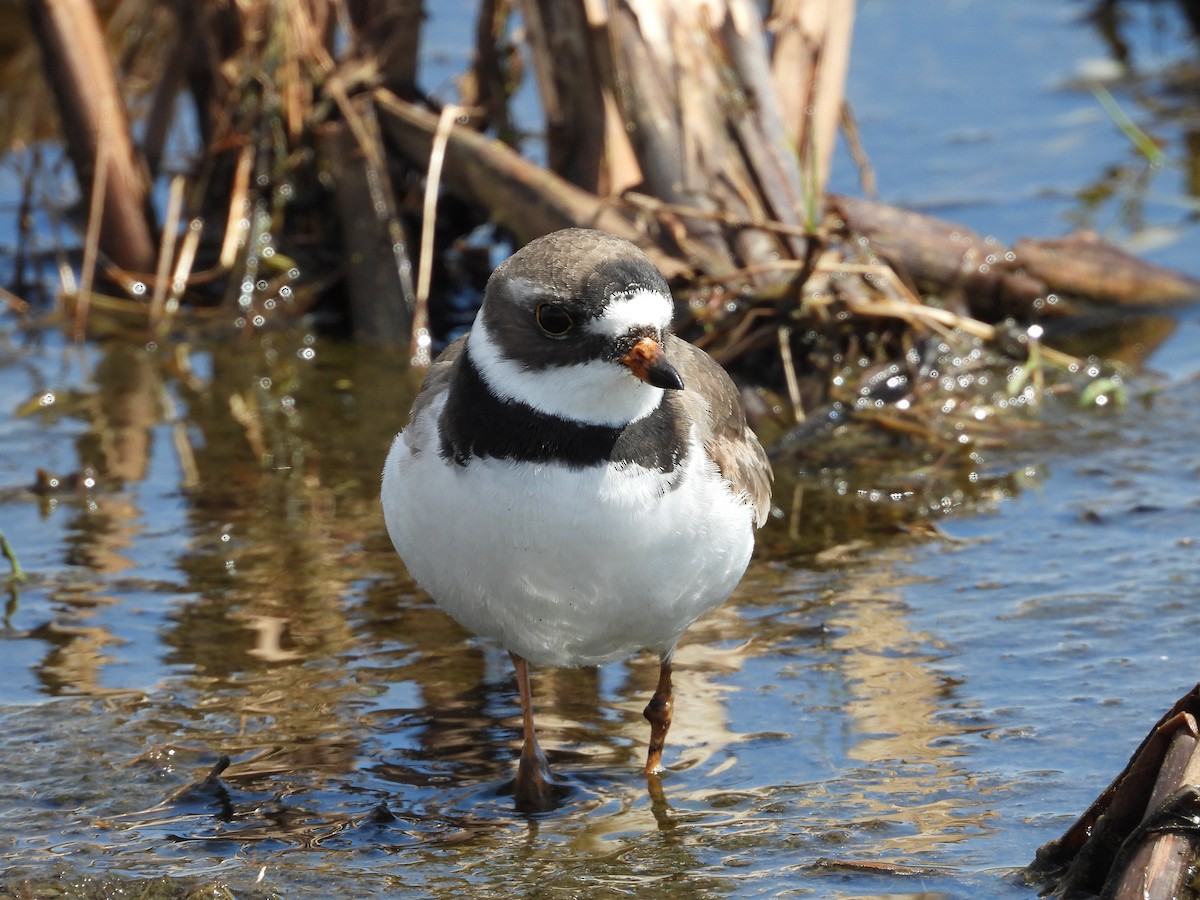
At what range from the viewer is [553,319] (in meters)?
Answer: 4.10

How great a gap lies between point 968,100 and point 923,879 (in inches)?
330

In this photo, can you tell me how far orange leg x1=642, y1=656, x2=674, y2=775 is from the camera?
4.80 meters

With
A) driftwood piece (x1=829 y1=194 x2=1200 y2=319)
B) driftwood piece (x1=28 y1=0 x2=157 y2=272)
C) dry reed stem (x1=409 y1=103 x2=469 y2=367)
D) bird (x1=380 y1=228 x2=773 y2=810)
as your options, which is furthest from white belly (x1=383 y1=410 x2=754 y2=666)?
driftwood piece (x1=28 y1=0 x2=157 y2=272)

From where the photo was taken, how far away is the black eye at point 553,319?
4.08 meters

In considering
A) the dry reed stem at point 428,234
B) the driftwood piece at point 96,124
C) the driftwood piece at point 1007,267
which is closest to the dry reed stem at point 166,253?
the driftwood piece at point 96,124

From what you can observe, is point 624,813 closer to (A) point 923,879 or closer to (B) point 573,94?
(A) point 923,879

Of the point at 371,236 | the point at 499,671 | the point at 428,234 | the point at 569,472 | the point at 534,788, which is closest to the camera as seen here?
the point at 569,472

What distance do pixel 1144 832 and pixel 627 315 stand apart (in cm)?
163

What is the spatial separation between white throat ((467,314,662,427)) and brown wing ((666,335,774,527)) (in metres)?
0.39

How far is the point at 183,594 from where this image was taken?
19.6 feet

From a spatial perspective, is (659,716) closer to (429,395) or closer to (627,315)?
(429,395)

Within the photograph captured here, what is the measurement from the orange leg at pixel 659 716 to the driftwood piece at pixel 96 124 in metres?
4.90

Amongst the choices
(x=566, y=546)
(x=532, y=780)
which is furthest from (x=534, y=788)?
(x=566, y=546)

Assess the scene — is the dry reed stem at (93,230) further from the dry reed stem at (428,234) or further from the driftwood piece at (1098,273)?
the driftwood piece at (1098,273)
